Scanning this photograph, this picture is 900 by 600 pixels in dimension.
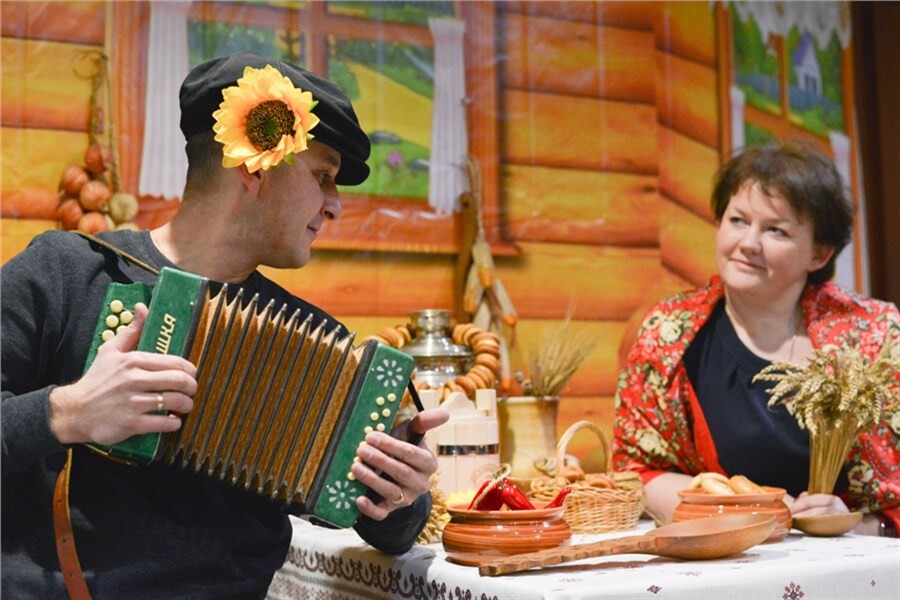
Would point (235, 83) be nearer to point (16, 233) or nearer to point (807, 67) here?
point (16, 233)

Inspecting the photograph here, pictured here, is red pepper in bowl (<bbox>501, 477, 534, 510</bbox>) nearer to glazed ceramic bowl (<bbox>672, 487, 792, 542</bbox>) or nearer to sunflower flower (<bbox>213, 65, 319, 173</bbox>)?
glazed ceramic bowl (<bbox>672, 487, 792, 542</bbox>)

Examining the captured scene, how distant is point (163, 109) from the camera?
3500 mm

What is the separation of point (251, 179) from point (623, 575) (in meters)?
0.94

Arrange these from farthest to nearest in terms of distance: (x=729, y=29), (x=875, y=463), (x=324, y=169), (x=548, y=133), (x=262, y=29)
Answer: (x=729, y=29) < (x=548, y=133) < (x=262, y=29) < (x=875, y=463) < (x=324, y=169)

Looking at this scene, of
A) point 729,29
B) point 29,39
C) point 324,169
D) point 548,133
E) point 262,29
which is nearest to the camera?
point 324,169

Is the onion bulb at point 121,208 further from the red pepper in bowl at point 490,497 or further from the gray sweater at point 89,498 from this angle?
the red pepper in bowl at point 490,497

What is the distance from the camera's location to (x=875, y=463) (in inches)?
102

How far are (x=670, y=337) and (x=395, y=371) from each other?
4.47 ft

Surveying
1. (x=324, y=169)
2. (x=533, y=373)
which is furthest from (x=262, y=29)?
(x=324, y=169)

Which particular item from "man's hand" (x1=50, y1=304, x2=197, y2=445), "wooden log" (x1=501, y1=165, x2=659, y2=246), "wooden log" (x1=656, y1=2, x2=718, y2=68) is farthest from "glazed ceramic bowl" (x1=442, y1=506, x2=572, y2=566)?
"wooden log" (x1=656, y1=2, x2=718, y2=68)

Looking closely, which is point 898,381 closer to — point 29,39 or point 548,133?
point 548,133

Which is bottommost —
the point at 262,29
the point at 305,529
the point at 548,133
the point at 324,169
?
the point at 305,529

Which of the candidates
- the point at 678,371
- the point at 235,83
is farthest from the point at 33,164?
the point at 678,371

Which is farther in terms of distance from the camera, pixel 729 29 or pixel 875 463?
pixel 729 29
